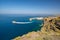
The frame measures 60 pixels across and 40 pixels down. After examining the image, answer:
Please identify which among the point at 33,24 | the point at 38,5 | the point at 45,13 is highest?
the point at 38,5

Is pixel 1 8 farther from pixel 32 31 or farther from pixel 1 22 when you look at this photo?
pixel 32 31

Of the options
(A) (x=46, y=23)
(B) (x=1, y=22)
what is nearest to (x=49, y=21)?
A: (A) (x=46, y=23)

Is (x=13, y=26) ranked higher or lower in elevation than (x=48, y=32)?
higher
